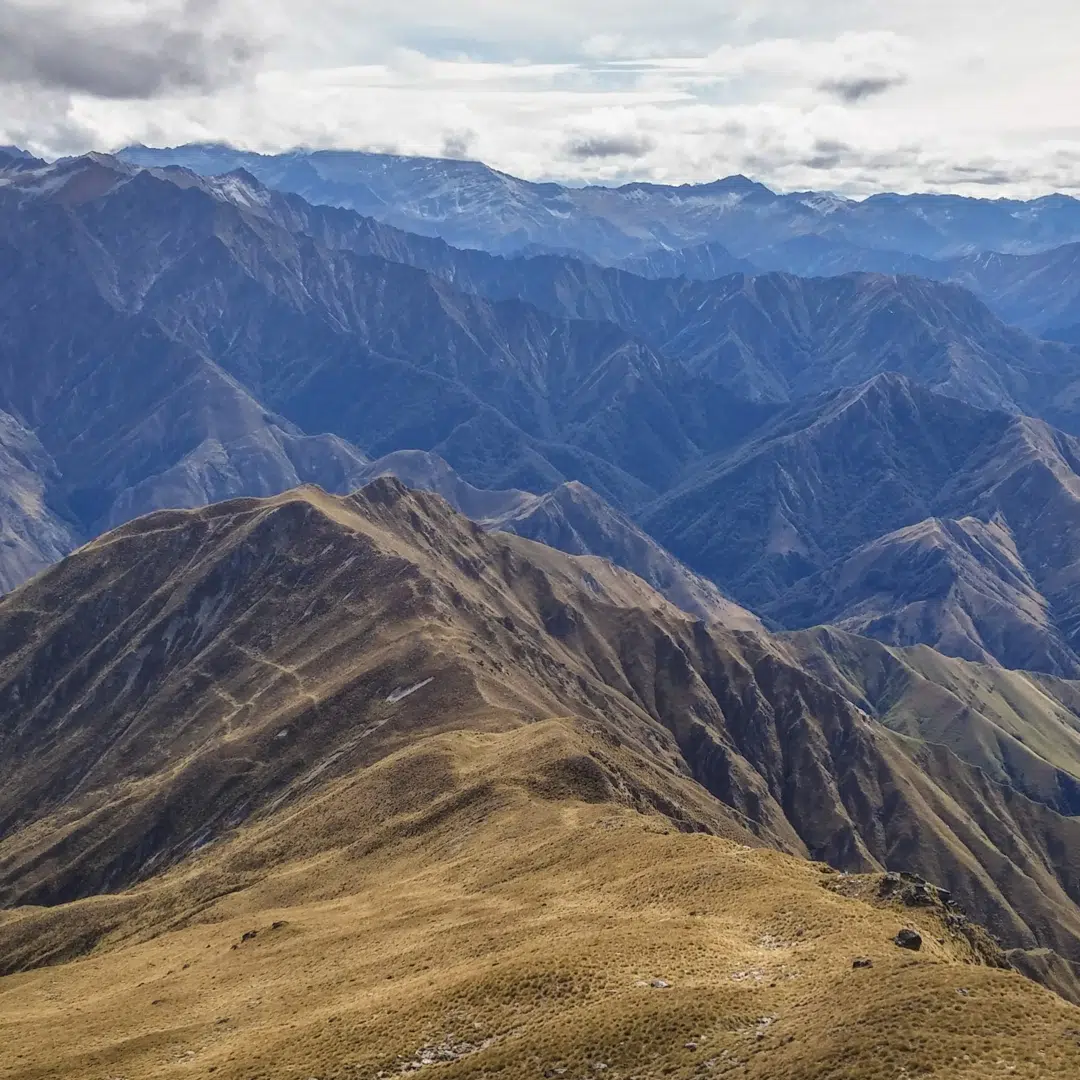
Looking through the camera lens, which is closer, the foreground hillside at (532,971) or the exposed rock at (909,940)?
the foreground hillside at (532,971)

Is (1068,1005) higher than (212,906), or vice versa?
(1068,1005)

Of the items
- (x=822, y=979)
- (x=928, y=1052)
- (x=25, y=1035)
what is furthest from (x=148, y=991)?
(x=928, y=1052)

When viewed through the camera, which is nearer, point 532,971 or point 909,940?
point 532,971

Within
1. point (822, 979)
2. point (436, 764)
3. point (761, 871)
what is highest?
point (822, 979)

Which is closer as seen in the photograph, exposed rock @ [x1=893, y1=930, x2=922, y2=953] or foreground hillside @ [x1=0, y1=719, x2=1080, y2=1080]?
foreground hillside @ [x1=0, y1=719, x2=1080, y2=1080]

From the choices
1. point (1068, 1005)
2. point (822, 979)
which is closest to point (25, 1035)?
point (822, 979)

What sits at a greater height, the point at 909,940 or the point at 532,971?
the point at 909,940

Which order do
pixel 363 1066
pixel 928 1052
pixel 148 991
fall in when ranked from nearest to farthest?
pixel 928 1052
pixel 363 1066
pixel 148 991

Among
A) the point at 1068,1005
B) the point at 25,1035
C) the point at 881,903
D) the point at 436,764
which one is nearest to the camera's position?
the point at 1068,1005

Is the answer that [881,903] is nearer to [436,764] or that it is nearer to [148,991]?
[148,991]

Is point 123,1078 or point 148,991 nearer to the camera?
point 123,1078
